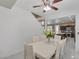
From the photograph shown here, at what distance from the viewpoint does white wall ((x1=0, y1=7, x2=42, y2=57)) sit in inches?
178

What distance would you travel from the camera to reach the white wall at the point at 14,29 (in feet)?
14.8

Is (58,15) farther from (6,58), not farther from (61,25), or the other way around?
(6,58)

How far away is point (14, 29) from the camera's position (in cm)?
515

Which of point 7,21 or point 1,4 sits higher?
point 1,4

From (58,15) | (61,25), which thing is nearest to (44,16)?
(58,15)

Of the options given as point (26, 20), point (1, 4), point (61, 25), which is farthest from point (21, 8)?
point (61, 25)

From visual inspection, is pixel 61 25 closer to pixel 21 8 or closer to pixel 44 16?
pixel 44 16

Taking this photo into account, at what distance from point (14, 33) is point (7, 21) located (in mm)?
760

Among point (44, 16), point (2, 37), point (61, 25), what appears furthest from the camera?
point (61, 25)

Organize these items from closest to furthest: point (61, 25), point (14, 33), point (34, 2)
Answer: point (14, 33) < point (34, 2) < point (61, 25)

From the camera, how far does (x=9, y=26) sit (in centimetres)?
486

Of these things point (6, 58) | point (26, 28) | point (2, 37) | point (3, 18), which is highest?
point (3, 18)

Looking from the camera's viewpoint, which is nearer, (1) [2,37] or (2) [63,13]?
(1) [2,37]

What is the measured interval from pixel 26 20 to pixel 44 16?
10.1 feet
